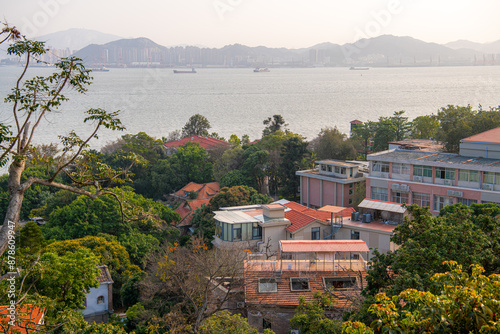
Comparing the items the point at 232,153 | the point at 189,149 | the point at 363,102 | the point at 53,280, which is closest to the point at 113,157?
the point at 189,149

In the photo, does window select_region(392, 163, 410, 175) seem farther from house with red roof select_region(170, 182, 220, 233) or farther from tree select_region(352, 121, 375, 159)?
tree select_region(352, 121, 375, 159)

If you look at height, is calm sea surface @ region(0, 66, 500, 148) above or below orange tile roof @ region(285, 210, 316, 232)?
above

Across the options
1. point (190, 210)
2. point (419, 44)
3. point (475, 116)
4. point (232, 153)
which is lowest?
point (190, 210)

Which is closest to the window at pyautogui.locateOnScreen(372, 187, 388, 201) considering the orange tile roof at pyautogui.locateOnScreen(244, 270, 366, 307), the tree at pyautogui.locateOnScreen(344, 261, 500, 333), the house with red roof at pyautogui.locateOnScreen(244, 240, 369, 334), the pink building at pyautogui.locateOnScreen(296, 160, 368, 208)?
the pink building at pyautogui.locateOnScreen(296, 160, 368, 208)

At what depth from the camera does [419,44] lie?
546 feet

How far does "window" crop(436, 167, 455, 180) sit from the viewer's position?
76.0 feet

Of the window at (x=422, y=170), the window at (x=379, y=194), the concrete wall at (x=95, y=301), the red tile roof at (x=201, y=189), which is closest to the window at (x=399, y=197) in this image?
the window at (x=379, y=194)

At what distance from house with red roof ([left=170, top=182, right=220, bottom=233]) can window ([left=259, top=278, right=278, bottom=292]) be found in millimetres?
13298

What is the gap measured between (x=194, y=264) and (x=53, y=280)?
4522mm

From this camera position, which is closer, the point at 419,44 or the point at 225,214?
the point at 225,214

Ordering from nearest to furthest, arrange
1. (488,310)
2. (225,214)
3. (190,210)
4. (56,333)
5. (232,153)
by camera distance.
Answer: (488,310)
(56,333)
(225,214)
(190,210)
(232,153)

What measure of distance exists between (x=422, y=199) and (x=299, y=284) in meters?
11.8

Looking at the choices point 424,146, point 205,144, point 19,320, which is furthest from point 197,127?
point 19,320

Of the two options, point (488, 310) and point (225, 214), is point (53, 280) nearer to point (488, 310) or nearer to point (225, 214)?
point (488, 310)
